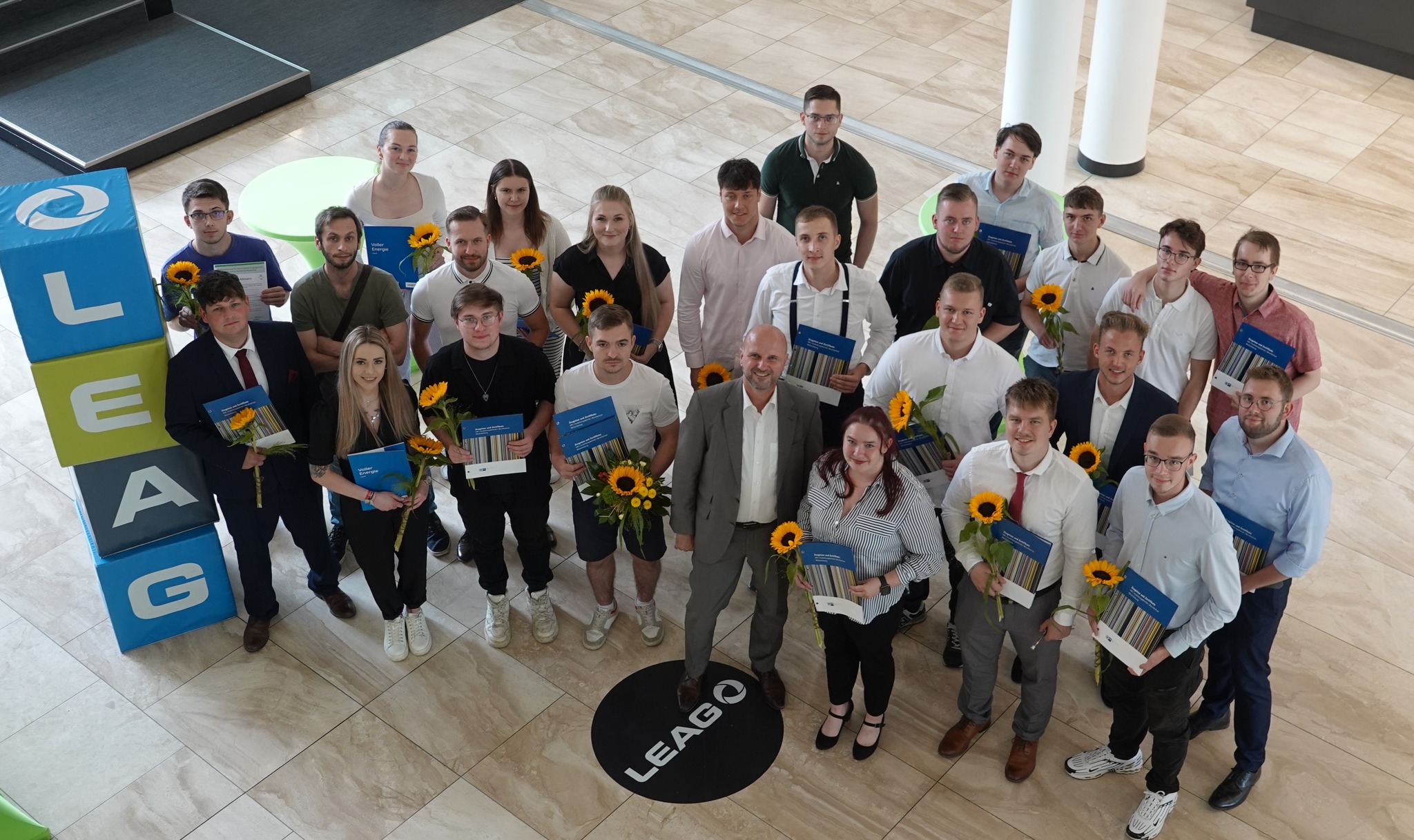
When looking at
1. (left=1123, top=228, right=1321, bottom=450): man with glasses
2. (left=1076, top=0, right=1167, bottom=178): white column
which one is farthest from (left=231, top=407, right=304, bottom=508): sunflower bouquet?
(left=1076, top=0, right=1167, bottom=178): white column

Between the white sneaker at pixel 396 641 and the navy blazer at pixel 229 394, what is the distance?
0.75 meters

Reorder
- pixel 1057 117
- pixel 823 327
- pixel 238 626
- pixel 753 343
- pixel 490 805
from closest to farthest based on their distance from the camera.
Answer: pixel 753 343, pixel 490 805, pixel 823 327, pixel 238 626, pixel 1057 117

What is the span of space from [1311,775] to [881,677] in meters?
1.67

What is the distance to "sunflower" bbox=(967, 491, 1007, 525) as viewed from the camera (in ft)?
14.1

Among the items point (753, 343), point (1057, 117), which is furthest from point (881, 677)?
point (1057, 117)

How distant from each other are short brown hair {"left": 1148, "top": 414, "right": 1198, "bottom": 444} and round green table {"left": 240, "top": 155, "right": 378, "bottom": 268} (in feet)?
13.6

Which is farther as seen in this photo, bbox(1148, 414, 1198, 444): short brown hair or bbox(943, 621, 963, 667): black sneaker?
bbox(943, 621, 963, 667): black sneaker

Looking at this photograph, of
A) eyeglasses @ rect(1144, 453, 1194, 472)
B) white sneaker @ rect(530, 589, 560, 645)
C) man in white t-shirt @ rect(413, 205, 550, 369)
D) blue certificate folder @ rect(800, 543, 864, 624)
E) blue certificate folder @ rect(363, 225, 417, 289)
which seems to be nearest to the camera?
eyeglasses @ rect(1144, 453, 1194, 472)

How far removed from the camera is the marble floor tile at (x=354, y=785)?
187 inches

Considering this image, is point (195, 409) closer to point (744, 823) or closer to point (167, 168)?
point (744, 823)

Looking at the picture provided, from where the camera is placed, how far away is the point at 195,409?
4922 mm

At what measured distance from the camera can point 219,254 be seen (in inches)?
216

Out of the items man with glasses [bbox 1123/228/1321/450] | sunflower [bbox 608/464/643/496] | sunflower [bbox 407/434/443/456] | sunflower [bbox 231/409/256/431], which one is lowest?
sunflower [bbox 608/464/643/496]

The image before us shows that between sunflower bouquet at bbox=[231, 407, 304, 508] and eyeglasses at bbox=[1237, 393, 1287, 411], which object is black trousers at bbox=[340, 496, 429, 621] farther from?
eyeglasses at bbox=[1237, 393, 1287, 411]
